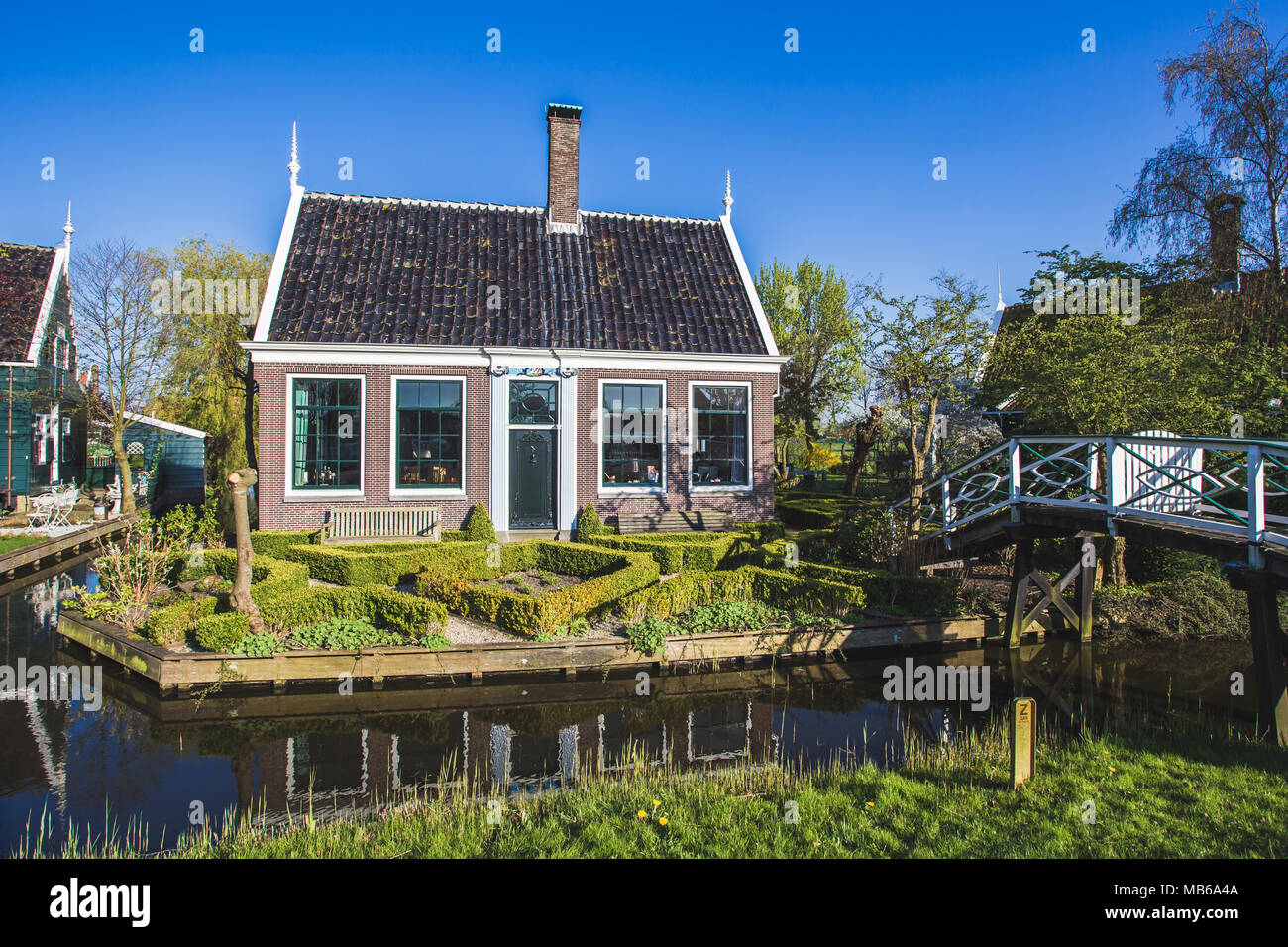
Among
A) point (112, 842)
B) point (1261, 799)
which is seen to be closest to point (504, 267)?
point (112, 842)

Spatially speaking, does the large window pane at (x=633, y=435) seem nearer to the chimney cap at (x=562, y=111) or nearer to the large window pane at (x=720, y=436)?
the large window pane at (x=720, y=436)

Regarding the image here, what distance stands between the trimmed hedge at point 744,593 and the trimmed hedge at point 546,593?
529 millimetres

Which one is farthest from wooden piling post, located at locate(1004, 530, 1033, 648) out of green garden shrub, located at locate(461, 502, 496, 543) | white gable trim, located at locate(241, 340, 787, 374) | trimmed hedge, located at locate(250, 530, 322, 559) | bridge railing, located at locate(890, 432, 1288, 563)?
trimmed hedge, located at locate(250, 530, 322, 559)

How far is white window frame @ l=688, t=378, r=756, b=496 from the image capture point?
16750 mm

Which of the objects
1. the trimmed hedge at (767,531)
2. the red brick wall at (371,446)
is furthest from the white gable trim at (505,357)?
the trimmed hedge at (767,531)

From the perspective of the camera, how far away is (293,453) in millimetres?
15062

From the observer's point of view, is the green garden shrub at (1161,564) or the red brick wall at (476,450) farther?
the red brick wall at (476,450)

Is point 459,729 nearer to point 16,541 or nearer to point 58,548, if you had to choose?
point 58,548

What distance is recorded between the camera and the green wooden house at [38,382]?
→ 72.8ft

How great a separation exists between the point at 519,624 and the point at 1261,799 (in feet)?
25.6

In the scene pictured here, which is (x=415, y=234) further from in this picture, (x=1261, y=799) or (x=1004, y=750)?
(x=1261, y=799)

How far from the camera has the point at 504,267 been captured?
57.0 ft

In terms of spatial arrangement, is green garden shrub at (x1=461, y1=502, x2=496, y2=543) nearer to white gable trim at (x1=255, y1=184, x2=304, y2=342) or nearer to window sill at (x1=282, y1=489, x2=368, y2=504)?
window sill at (x1=282, y1=489, x2=368, y2=504)

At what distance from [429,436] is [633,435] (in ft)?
14.1
